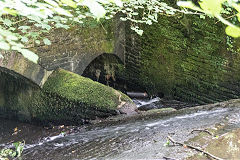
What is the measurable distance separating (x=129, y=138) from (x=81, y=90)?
189cm

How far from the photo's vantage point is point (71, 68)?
6.07 metres

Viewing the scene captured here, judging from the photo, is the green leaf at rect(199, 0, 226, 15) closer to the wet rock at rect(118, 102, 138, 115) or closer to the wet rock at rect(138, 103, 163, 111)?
the wet rock at rect(118, 102, 138, 115)

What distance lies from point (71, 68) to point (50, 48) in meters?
0.67

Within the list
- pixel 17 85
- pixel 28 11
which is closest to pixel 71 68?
pixel 17 85

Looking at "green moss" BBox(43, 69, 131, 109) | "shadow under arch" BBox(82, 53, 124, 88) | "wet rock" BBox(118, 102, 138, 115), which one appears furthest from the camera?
"shadow under arch" BBox(82, 53, 124, 88)

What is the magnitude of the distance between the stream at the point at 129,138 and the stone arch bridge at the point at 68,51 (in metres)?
1.19

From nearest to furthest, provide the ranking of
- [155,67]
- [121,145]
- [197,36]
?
[121,145] → [197,36] → [155,67]

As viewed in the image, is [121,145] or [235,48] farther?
[235,48]

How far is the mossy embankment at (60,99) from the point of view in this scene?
522cm

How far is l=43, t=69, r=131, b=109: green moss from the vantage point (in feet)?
17.1

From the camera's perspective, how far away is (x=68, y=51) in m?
5.89

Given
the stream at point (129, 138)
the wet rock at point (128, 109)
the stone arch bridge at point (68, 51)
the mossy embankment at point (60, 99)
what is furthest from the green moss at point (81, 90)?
the stream at point (129, 138)

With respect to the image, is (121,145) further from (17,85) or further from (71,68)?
(17,85)

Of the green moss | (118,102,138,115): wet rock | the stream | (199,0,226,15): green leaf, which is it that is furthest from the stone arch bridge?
(199,0,226,15): green leaf
